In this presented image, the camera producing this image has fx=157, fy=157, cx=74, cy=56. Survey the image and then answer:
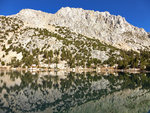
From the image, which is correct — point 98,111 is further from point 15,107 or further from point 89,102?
point 15,107

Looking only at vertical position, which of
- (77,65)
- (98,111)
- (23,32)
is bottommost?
(98,111)

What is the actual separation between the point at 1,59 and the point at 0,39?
112 feet

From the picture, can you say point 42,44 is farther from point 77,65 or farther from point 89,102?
point 89,102

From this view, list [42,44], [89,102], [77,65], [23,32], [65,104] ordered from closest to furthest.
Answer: [65,104] → [89,102] → [77,65] → [42,44] → [23,32]

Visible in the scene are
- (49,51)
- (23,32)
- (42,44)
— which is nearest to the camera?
(49,51)

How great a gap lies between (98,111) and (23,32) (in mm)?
176356

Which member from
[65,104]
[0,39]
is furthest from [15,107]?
[0,39]

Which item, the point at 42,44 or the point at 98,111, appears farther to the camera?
the point at 42,44

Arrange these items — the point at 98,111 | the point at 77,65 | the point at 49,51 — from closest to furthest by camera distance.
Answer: the point at 98,111
the point at 77,65
the point at 49,51

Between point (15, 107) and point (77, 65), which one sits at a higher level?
point (77, 65)

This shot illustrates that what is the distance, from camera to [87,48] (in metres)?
174

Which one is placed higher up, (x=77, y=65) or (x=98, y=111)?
(x=77, y=65)

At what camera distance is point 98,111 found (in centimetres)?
2300

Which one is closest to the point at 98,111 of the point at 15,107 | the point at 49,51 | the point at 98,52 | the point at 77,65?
the point at 15,107
